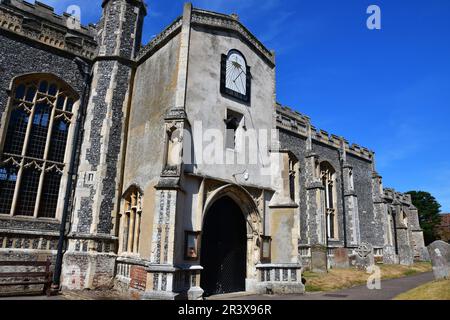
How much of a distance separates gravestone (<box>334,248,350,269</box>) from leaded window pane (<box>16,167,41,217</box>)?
55.4 ft

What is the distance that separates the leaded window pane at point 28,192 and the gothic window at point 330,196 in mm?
17445

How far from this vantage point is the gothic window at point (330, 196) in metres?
22.1

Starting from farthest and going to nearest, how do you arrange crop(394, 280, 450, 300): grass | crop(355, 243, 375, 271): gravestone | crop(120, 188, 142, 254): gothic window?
crop(355, 243, 375, 271): gravestone < crop(120, 188, 142, 254): gothic window < crop(394, 280, 450, 300): grass

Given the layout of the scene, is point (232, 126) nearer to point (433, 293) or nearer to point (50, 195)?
point (50, 195)

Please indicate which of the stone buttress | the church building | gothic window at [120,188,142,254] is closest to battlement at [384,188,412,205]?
the church building

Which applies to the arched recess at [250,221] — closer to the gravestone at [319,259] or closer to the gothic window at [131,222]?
the gothic window at [131,222]

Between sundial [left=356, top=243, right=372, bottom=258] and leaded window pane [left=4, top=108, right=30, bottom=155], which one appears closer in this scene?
leaded window pane [left=4, top=108, right=30, bottom=155]

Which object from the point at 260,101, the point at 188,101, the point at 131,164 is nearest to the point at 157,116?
the point at 188,101

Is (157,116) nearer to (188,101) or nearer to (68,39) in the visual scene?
(188,101)

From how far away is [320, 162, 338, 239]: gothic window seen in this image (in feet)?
72.5

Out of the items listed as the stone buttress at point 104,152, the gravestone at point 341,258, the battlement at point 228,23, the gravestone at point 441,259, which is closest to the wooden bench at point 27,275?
the stone buttress at point 104,152

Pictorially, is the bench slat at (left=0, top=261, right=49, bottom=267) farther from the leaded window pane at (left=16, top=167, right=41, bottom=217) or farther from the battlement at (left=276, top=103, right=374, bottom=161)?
the battlement at (left=276, top=103, right=374, bottom=161)

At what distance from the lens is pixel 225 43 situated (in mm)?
13023

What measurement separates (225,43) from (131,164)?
618 centimetres
